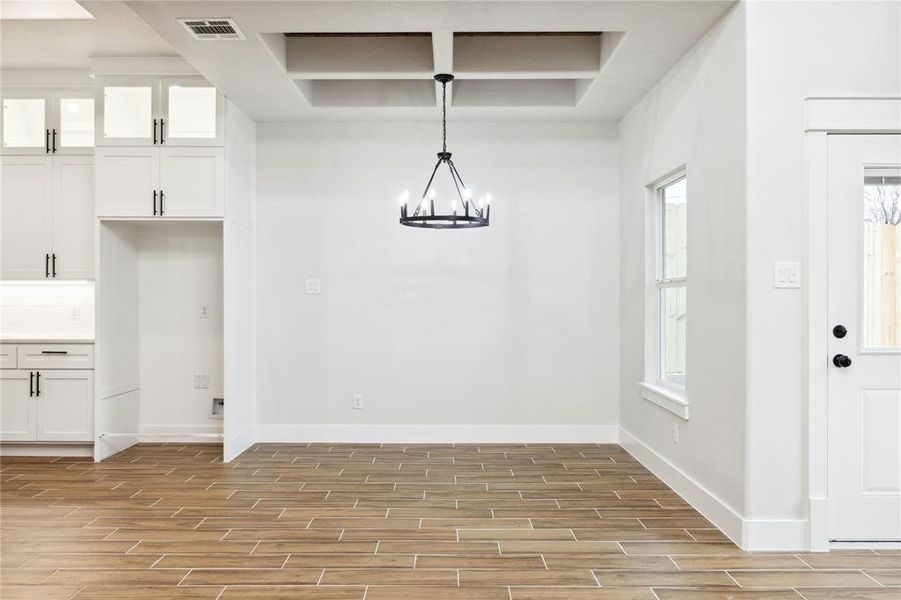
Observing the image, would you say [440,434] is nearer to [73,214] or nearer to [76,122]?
[73,214]

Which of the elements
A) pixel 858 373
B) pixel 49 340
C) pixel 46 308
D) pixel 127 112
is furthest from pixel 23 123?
pixel 858 373

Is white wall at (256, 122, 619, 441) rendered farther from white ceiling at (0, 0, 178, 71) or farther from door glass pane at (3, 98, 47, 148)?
door glass pane at (3, 98, 47, 148)

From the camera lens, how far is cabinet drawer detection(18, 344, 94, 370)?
488 centimetres

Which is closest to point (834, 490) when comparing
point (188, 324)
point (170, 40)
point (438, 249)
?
point (438, 249)

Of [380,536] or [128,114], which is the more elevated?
[128,114]

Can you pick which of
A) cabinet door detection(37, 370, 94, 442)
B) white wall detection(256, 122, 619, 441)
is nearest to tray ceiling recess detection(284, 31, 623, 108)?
white wall detection(256, 122, 619, 441)

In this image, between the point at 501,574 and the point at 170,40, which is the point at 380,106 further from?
the point at 501,574

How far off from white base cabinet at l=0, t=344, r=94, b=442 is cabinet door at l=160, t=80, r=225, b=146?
1.83 metres

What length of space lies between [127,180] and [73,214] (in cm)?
65

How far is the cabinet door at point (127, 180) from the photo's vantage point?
4.84 m

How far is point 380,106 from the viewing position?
16.5ft

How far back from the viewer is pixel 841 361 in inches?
121

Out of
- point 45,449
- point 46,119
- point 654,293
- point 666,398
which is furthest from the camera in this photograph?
point 46,119

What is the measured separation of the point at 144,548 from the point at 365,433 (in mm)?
2432
